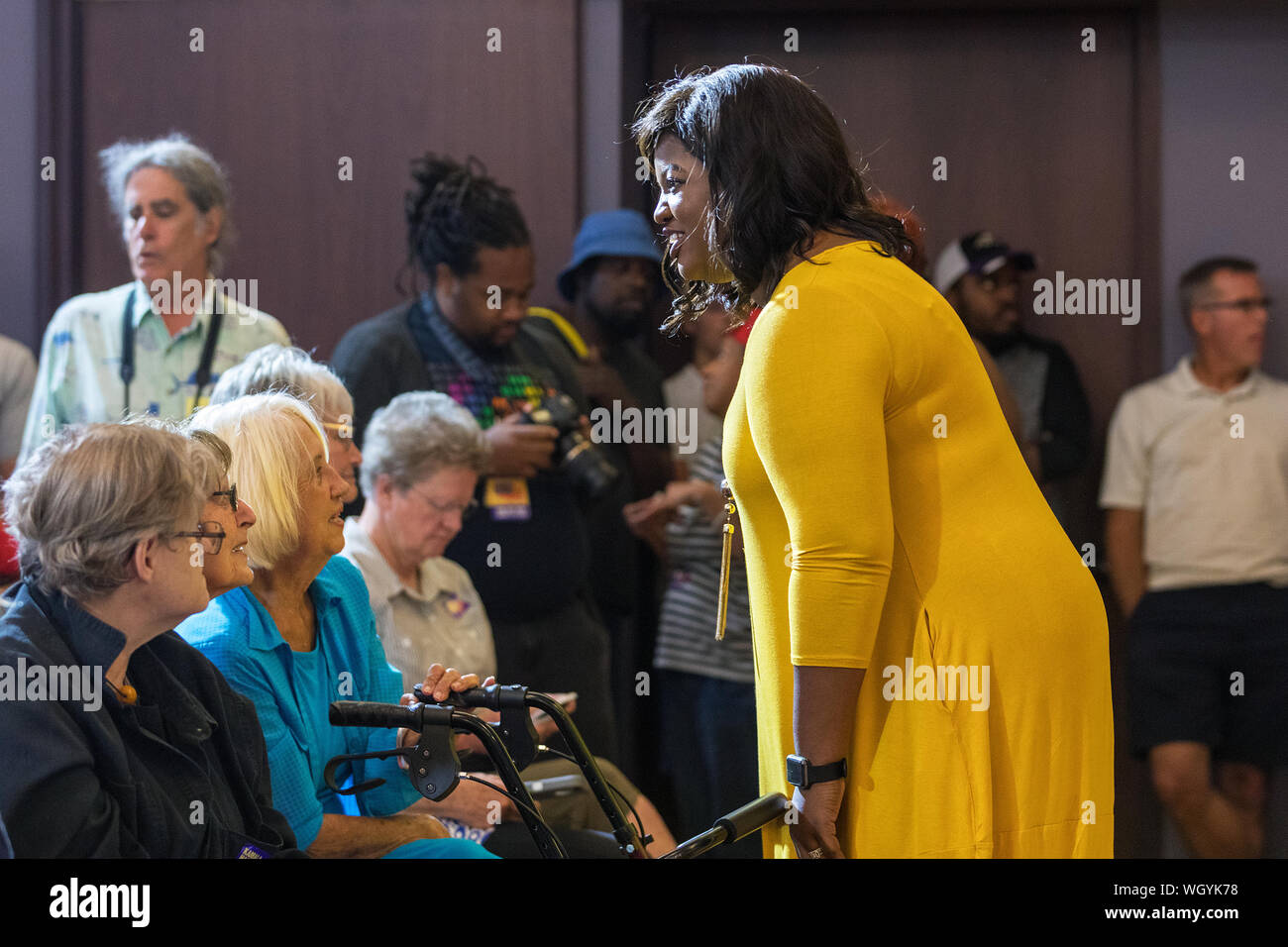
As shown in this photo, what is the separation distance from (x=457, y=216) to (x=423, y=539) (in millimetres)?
914

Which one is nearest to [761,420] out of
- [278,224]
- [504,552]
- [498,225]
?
[504,552]

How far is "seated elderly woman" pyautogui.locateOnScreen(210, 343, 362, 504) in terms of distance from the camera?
6.71 ft

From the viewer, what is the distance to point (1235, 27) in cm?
322

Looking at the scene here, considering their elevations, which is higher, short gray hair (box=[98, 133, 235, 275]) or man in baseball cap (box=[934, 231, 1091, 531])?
short gray hair (box=[98, 133, 235, 275])

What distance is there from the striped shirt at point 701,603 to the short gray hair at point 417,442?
0.59 meters

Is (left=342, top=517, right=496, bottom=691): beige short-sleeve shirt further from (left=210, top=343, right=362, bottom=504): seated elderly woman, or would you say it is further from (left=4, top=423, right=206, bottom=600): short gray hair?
(left=4, top=423, right=206, bottom=600): short gray hair

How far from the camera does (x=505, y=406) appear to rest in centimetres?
291

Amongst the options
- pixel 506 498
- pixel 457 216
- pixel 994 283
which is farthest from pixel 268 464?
pixel 994 283

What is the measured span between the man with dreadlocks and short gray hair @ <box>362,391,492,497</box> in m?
0.26
